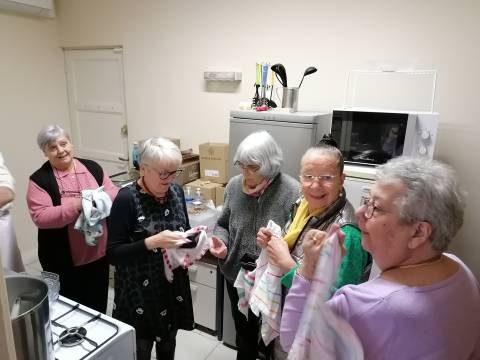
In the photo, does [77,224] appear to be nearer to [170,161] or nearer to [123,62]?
[170,161]

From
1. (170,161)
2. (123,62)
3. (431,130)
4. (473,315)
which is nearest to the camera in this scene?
(473,315)

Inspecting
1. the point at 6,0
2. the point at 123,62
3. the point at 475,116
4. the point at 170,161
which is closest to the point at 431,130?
the point at 475,116

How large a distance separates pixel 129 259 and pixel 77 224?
60 centimetres

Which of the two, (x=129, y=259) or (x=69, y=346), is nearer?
(x=69, y=346)

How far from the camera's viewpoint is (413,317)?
2.44 feet

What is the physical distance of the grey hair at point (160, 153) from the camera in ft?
4.68

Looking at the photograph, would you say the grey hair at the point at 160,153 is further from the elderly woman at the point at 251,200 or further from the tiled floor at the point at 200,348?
the tiled floor at the point at 200,348

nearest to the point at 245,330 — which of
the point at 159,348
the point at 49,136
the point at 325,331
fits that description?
the point at 159,348

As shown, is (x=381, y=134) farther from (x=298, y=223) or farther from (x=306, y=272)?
(x=306, y=272)

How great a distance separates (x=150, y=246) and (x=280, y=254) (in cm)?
55

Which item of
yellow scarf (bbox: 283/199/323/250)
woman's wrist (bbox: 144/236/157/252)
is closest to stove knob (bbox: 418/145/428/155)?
yellow scarf (bbox: 283/199/323/250)

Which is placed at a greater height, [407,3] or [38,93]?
[407,3]

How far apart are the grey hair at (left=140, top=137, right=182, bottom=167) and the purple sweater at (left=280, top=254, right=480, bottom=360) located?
895mm

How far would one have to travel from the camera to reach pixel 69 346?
1080mm
